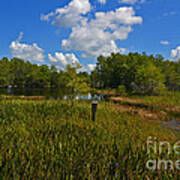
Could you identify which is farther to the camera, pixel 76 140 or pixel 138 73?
pixel 138 73

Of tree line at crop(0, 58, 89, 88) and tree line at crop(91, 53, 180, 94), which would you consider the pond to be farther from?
tree line at crop(0, 58, 89, 88)

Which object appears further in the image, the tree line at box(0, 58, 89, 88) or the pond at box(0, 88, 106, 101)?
the tree line at box(0, 58, 89, 88)

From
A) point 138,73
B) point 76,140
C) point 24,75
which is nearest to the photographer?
point 76,140

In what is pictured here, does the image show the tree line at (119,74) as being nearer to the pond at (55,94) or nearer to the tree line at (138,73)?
the tree line at (138,73)

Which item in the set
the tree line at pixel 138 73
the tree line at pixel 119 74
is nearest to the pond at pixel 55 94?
the tree line at pixel 119 74

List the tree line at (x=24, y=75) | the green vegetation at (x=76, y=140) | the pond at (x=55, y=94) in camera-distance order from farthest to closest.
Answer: the tree line at (x=24, y=75), the pond at (x=55, y=94), the green vegetation at (x=76, y=140)

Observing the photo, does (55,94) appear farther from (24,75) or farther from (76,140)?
(24,75)

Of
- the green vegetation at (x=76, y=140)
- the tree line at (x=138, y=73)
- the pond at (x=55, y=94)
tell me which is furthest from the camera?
the tree line at (x=138, y=73)

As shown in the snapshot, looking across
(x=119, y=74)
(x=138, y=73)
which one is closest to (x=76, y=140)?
(x=138, y=73)

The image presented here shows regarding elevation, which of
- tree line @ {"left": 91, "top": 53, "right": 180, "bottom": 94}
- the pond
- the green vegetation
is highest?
tree line @ {"left": 91, "top": 53, "right": 180, "bottom": 94}

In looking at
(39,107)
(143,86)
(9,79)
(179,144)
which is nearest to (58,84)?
(9,79)

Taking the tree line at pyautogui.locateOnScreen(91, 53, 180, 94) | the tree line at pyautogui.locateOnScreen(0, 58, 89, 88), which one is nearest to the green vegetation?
the tree line at pyautogui.locateOnScreen(91, 53, 180, 94)

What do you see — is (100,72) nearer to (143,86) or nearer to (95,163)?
(143,86)

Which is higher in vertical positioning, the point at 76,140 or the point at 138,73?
the point at 138,73
